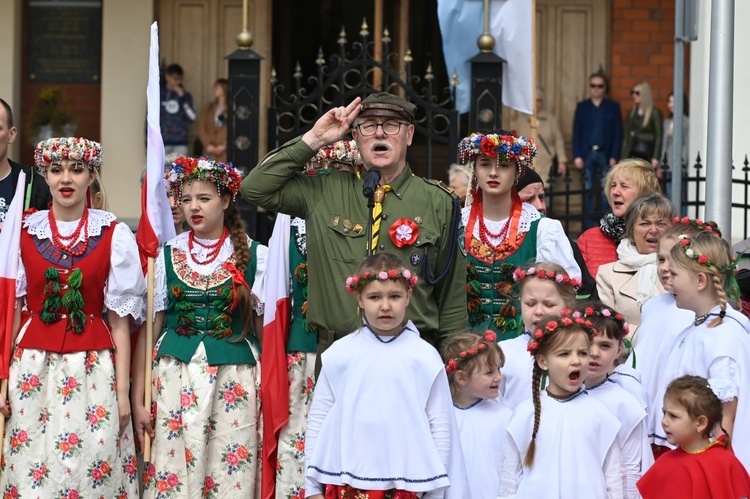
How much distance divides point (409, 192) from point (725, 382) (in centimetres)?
163

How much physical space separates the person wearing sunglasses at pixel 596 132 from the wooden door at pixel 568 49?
→ 2.36ft

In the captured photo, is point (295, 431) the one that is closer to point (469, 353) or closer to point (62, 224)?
point (469, 353)

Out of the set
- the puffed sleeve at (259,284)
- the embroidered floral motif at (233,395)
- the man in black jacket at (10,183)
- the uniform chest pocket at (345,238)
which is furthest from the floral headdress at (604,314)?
the man in black jacket at (10,183)

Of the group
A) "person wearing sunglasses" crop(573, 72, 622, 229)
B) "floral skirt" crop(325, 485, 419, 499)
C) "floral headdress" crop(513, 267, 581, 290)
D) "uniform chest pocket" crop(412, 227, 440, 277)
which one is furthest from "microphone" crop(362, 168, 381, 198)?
"person wearing sunglasses" crop(573, 72, 622, 229)

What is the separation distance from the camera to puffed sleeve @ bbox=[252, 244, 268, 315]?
767 cm

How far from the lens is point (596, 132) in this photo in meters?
15.4

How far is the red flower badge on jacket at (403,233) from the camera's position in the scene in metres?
6.79

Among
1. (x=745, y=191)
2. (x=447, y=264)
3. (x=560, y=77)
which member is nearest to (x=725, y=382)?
(x=447, y=264)

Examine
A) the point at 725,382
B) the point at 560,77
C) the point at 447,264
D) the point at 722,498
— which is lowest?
the point at 722,498

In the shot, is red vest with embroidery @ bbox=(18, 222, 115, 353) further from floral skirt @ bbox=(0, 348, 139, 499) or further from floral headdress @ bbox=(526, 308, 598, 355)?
floral headdress @ bbox=(526, 308, 598, 355)

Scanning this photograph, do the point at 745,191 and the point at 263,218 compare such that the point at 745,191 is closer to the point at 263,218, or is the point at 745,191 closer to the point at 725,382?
the point at 263,218

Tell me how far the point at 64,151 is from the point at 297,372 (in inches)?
61.8

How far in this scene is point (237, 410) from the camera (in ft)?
24.8

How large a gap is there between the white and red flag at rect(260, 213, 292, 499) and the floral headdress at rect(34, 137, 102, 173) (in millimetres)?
997
